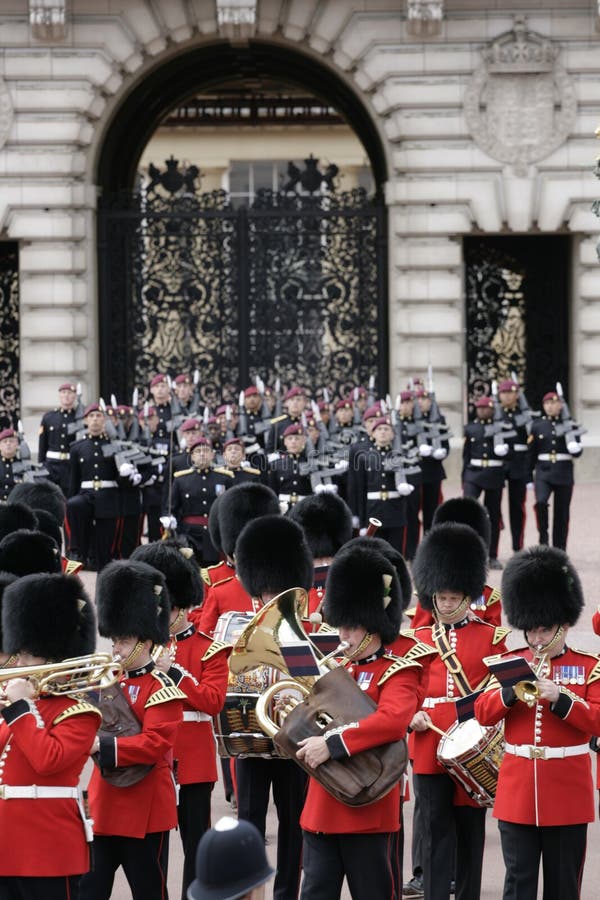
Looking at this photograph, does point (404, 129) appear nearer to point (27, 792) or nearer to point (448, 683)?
point (448, 683)

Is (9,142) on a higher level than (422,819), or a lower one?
higher

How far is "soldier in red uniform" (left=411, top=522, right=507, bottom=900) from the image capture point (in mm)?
5938

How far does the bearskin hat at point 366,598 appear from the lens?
17.6 feet

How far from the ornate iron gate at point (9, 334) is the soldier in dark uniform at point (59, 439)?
482 centimetres


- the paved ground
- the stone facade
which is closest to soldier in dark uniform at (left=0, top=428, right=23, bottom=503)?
the paved ground

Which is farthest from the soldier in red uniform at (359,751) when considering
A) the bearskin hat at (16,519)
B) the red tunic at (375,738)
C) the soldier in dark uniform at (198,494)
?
the soldier in dark uniform at (198,494)

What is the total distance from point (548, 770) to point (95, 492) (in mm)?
8500

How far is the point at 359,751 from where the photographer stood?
16.5 ft

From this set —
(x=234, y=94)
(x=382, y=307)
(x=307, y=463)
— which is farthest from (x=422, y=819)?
(x=234, y=94)

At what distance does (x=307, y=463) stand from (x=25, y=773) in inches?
305

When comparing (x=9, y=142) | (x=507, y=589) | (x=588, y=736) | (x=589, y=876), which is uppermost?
(x=9, y=142)

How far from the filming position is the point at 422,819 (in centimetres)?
598

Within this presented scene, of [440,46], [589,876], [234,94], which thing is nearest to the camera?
[589,876]

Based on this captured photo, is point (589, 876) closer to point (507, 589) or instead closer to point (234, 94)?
point (507, 589)
